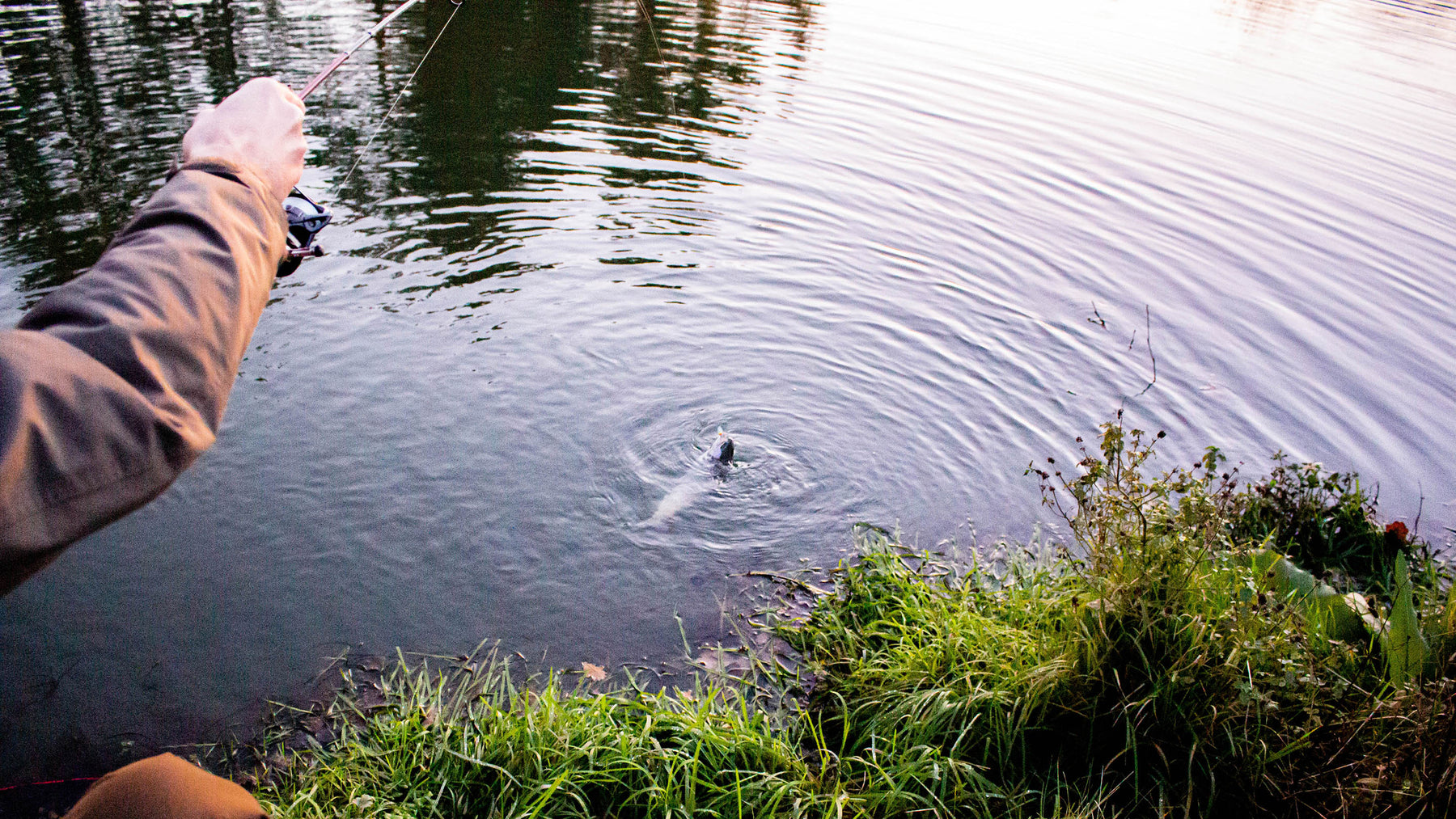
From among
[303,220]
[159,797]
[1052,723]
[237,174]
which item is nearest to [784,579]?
[1052,723]

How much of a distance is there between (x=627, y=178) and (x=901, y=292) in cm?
390

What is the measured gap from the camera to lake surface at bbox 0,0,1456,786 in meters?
4.94

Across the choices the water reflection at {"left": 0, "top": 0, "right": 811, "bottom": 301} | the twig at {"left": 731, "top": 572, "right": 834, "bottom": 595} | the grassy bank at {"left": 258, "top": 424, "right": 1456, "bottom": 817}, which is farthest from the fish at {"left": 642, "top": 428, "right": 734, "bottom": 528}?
the water reflection at {"left": 0, "top": 0, "right": 811, "bottom": 301}

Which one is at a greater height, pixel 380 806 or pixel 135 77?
pixel 135 77

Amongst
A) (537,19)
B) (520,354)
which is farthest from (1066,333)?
(537,19)

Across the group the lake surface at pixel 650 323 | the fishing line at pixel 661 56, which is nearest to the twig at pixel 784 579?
the lake surface at pixel 650 323

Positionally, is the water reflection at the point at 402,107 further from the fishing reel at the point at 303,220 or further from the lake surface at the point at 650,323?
the fishing reel at the point at 303,220

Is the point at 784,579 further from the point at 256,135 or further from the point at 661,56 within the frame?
the point at 661,56

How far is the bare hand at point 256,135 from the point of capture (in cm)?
228

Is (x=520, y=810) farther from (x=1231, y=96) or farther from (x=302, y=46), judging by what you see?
(x=1231, y=96)

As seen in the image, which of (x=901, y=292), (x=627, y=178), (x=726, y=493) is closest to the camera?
(x=726, y=493)

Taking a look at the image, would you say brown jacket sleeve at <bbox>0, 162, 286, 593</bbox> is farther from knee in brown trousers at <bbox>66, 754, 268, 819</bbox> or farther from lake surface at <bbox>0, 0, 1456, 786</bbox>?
lake surface at <bbox>0, 0, 1456, 786</bbox>

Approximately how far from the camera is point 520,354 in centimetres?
718

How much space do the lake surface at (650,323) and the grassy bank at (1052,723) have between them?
33.2 inches
